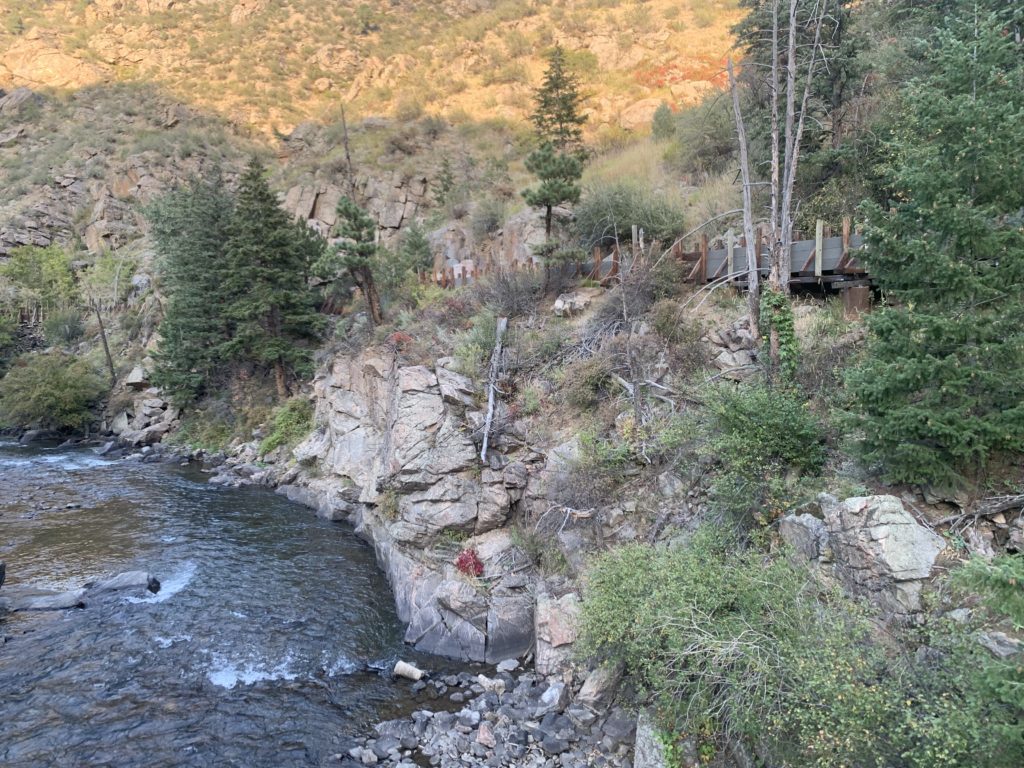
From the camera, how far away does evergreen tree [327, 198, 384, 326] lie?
19.9 metres

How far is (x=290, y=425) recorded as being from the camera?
2228cm

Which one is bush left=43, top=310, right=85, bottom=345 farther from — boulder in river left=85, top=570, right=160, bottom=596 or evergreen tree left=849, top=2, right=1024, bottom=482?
evergreen tree left=849, top=2, right=1024, bottom=482

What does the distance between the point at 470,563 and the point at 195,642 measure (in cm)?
517

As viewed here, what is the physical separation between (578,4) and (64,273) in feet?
159

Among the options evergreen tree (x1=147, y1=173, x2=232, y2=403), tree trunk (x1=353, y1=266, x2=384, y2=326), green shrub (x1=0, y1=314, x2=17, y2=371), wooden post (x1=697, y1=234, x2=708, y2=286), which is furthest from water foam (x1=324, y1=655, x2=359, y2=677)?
green shrub (x1=0, y1=314, x2=17, y2=371)

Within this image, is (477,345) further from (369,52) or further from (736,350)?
(369,52)

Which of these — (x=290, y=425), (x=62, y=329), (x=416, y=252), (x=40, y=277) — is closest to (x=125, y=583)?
(x=290, y=425)

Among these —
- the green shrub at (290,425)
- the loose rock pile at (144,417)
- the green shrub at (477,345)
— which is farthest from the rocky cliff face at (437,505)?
the loose rock pile at (144,417)

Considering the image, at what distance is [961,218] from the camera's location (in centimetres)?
596

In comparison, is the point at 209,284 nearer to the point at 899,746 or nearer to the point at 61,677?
the point at 61,677

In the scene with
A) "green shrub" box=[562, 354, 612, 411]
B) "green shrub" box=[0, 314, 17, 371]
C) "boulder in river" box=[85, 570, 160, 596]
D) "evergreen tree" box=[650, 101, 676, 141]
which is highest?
"evergreen tree" box=[650, 101, 676, 141]

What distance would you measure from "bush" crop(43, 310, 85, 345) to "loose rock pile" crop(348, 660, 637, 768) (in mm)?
43331

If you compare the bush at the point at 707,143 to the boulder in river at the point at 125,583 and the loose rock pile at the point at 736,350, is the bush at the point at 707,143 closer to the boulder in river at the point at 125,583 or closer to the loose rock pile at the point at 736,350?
the loose rock pile at the point at 736,350

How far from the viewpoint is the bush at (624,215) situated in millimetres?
16078
